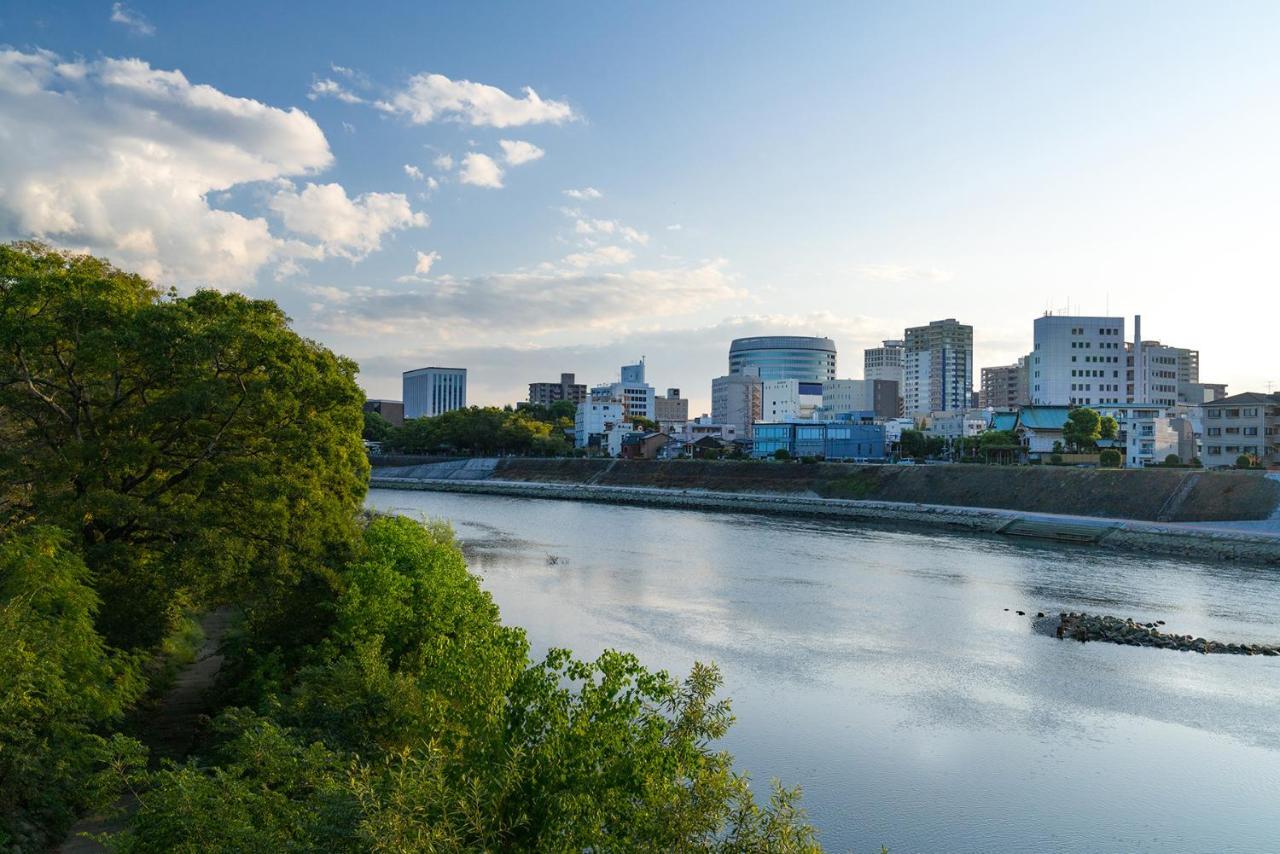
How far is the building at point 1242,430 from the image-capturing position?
A: 2894 inches

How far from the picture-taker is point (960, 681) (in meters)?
26.5

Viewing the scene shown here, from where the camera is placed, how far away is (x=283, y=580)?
20781 millimetres

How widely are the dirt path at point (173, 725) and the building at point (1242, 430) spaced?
79.4m

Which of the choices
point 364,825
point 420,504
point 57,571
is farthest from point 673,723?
point 420,504

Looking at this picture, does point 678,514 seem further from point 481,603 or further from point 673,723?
point 673,723

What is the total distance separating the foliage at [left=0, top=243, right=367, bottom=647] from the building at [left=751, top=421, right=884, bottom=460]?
310 feet

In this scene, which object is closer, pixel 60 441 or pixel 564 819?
pixel 564 819

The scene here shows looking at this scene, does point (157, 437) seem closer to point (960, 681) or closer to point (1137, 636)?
point (960, 681)

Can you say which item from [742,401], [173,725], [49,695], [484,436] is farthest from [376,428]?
[49,695]

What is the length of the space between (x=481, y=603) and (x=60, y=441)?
35.5ft

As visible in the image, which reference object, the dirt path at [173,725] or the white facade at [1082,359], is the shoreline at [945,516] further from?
the white facade at [1082,359]

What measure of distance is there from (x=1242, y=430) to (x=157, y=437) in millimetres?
82577

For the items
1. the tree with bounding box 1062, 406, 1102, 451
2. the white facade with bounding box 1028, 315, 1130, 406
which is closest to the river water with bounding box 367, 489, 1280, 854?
the tree with bounding box 1062, 406, 1102, 451

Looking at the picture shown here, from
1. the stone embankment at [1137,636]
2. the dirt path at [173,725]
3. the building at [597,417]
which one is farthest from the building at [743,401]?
the dirt path at [173,725]
